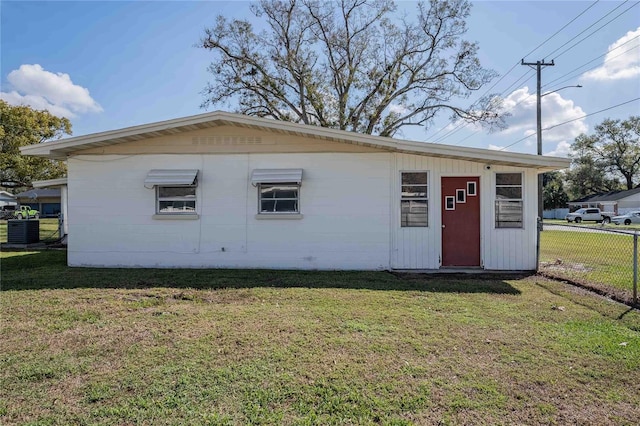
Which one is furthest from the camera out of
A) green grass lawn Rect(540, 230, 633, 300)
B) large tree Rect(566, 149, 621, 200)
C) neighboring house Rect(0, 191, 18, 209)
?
large tree Rect(566, 149, 621, 200)

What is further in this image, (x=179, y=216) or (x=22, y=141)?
(x=22, y=141)

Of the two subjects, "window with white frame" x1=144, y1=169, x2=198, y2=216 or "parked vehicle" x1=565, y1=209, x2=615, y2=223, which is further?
"parked vehicle" x1=565, y1=209, x2=615, y2=223

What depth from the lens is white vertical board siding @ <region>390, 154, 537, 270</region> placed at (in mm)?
8039

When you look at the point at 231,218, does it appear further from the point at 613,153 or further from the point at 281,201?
the point at 613,153

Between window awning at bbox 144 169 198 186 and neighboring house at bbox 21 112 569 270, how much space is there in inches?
1.1

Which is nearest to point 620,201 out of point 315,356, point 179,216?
point 179,216

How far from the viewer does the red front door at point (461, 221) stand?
813 cm

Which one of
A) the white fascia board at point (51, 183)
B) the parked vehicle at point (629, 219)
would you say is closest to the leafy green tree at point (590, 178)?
the parked vehicle at point (629, 219)

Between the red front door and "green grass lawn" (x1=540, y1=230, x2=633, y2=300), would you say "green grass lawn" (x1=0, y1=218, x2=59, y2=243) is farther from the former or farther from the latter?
"green grass lawn" (x1=540, y1=230, x2=633, y2=300)

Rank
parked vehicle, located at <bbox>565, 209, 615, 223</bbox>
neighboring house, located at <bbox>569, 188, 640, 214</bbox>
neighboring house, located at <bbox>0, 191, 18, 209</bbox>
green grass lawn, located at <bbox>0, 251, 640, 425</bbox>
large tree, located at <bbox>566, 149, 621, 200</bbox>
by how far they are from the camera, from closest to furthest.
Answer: green grass lawn, located at <bbox>0, 251, 640, 425</bbox>, parked vehicle, located at <bbox>565, 209, 615, 223</bbox>, neighboring house, located at <bbox>0, 191, 18, 209</bbox>, neighboring house, located at <bbox>569, 188, 640, 214</bbox>, large tree, located at <bbox>566, 149, 621, 200</bbox>

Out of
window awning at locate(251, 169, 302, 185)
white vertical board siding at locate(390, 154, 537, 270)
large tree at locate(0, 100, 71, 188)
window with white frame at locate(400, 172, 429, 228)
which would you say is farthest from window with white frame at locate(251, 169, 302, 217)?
large tree at locate(0, 100, 71, 188)

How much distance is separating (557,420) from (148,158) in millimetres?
8461

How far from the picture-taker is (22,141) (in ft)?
94.5

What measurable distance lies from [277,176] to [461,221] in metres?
4.18
